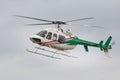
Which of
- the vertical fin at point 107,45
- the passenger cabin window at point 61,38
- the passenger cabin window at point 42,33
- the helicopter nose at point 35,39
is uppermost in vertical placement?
the passenger cabin window at point 42,33

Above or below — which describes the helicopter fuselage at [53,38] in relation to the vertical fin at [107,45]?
above

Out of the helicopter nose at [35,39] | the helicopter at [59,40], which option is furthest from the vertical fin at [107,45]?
the helicopter nose at [35,39]

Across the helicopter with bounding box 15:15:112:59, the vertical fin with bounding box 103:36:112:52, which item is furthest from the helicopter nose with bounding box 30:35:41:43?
the vertical fin with bounding box 103:36:112:52

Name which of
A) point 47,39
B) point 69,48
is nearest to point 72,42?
point 69,48

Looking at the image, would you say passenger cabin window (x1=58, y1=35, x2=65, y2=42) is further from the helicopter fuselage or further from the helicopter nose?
the helicopter nose

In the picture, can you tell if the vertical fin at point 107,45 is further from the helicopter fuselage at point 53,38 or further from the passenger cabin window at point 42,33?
the passenger cabin window at point 42,33

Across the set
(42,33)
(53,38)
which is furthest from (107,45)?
(42,33)

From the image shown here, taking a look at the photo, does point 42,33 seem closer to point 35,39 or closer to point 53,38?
point 53,38

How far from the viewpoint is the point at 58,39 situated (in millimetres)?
69812

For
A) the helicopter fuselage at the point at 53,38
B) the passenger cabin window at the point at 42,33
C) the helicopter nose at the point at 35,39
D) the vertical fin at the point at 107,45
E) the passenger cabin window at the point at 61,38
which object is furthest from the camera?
the vertical fin at the point at 107,45

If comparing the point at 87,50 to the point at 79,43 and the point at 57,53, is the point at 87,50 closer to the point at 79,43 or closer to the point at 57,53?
the point at 79,43

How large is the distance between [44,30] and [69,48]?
6532 mm

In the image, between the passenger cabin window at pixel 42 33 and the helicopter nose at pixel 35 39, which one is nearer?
the helicopter nose at pixel 35 39

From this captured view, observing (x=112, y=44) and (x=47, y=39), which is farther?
(x=112, y=44)
